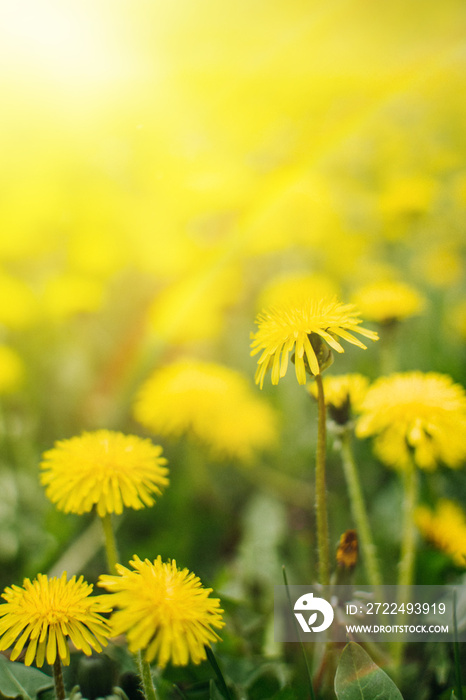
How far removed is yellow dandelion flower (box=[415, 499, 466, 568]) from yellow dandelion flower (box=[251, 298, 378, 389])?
57 centimetres

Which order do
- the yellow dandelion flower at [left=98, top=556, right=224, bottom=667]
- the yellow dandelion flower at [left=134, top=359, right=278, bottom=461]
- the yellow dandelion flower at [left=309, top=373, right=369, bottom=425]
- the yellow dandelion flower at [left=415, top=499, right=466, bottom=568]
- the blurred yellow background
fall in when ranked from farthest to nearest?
1. the blurred yellow background
2. the yellow dandelion flower at [left=134, top=359, right=278, bottom=461]
3. the yellow dandelion flower at [left=415, top=499, right=466, bottom=568]
4. the yellow dandelion flower at [left=309, top=373, right=369, bottom=425]
5. the yellow dandelion flower at [left=98, top=556, right=224, bottom=667]

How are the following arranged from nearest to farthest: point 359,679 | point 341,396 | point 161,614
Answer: point 161,614, point 359,679, point 341,396

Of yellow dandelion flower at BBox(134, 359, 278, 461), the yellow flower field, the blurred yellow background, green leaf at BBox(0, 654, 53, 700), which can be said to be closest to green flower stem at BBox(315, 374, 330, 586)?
the yellow flower field

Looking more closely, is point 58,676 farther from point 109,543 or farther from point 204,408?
point 204,408

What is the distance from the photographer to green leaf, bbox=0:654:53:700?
62 centimetres

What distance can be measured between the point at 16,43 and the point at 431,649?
3.02 metres

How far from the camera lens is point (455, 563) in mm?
937

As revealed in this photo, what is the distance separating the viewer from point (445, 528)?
106 cm

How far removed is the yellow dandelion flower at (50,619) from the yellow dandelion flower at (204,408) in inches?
23.1

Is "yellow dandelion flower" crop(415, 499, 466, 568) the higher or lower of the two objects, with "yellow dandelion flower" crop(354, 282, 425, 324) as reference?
lower

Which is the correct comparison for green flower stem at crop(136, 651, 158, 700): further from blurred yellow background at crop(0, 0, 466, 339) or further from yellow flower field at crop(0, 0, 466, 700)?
blurred yellow background at crop(0, 0, 466, 339)

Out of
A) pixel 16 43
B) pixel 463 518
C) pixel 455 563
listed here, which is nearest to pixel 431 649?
pixel 455 563

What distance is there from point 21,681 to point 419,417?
0.62 meters

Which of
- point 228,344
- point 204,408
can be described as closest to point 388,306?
point 204,408
